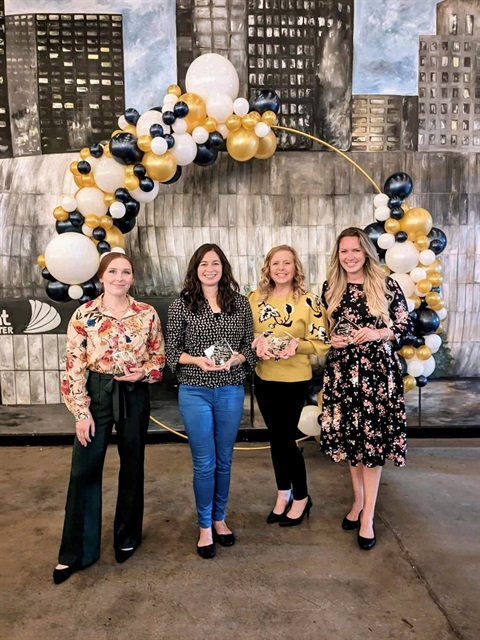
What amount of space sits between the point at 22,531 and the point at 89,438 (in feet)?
2.98

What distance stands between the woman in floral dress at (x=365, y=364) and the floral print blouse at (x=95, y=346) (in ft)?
3.10

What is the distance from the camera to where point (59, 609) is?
210cm

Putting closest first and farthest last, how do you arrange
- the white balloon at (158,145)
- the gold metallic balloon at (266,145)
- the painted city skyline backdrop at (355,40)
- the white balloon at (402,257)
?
the white balloon at (158,145)
the white balloon at (402,257)
the gold metallic balloon at (266,145)
the painted city skyline backdrop at (355,40)

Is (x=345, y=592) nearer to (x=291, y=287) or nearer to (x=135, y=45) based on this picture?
(x=291, y=287)

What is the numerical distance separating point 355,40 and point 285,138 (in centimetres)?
96

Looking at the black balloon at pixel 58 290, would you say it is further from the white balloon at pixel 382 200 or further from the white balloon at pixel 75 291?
the white balloon at pixel 382 200

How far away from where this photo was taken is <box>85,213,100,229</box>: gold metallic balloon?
3.25 metres

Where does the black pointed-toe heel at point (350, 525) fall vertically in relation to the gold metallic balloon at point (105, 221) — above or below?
below

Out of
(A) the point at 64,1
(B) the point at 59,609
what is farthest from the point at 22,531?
(A) the point at 64,1

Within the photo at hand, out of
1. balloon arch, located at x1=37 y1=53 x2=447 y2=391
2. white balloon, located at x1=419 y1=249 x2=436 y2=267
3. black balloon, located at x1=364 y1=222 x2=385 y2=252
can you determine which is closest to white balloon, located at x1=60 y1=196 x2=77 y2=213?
balloon arch, located at x1=37 y1=53 x2=447 y2=391

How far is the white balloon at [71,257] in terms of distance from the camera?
10.2 feet

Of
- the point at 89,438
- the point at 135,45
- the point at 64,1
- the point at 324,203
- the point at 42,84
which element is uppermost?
the point at 64,1

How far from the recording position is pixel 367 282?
8.16 ft

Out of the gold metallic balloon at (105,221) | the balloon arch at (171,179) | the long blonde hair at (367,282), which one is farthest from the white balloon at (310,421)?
the gold metallic balloon at (105,221)
